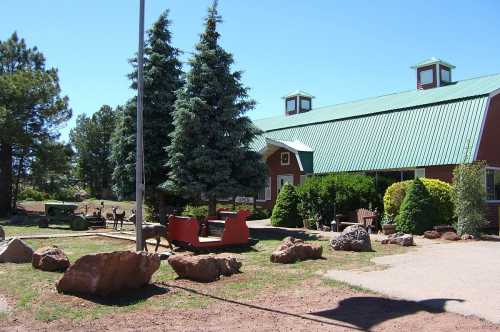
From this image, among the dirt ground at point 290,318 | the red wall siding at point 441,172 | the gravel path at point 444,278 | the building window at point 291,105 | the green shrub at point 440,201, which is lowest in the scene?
the dirt ground at point 290,318

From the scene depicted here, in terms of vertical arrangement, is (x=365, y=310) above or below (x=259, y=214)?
below

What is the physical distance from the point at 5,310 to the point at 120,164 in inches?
606

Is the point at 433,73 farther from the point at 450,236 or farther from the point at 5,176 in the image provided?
→ the point at 5,176

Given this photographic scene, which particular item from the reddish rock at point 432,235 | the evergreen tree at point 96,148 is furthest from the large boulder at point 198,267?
the evergreen tree at point 96,148

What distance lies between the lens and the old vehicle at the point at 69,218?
20.7m

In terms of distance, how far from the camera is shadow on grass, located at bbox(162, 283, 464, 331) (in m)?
6.52

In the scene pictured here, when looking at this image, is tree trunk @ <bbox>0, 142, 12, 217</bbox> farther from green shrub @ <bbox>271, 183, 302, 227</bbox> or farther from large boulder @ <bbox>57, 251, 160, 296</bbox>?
large boulder @ <bbox>57, 251, 160, 296</bbox>

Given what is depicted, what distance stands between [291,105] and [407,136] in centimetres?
1533

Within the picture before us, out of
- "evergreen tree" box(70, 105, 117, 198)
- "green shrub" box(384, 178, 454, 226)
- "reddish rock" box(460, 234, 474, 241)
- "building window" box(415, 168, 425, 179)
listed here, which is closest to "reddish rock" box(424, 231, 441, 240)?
"reddish rock" box(460, 234, 474, 241)

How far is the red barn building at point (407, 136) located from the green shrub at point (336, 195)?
2.00 metres

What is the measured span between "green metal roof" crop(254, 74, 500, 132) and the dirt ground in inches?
629

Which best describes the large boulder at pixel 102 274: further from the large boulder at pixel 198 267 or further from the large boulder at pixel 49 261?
the large boulder at pixel 49 261

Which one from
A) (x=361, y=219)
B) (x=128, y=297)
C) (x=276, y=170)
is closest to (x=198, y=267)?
(x=128, y=297)

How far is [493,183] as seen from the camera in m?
21.7
